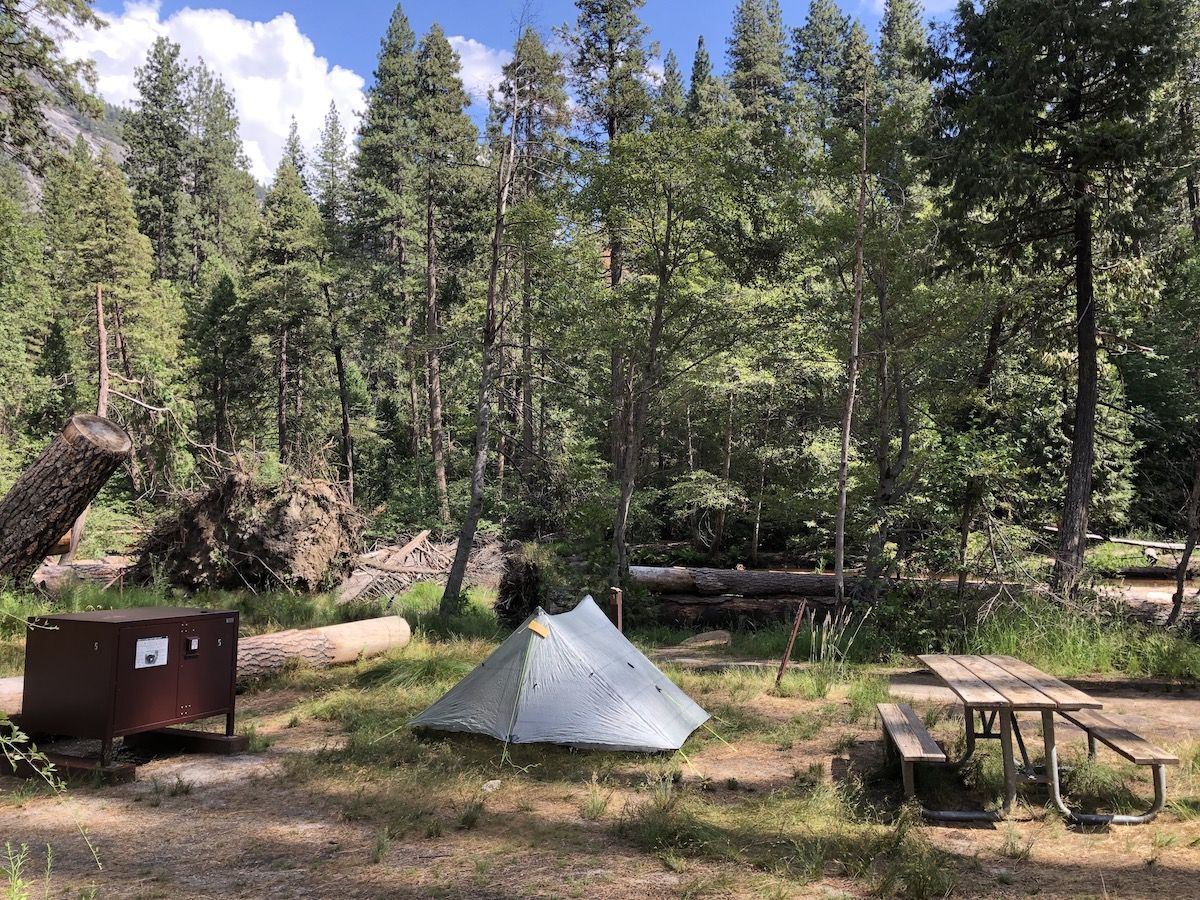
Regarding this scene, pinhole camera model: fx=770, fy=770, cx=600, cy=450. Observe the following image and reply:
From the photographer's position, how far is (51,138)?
13.3m

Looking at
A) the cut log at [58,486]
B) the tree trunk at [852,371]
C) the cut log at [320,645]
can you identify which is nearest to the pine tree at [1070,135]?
the tree trunk at [852,371]

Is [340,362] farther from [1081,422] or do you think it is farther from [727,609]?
[1081,422]

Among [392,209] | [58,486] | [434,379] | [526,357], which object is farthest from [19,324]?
[58,486]

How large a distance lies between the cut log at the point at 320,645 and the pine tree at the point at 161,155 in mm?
35877

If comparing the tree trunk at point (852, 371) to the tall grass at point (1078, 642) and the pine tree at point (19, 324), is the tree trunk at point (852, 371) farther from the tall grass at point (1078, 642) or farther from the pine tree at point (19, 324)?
the pine tree at point (19, 324)

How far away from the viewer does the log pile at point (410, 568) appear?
51.6 ft

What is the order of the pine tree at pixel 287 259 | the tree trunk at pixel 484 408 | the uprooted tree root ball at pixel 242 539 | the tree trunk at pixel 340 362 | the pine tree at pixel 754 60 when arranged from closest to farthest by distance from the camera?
the tree trunk at pixel 484 408 → the uprooted tree root ball at pixel 242 539 → the pine tree at pixel 287 259 → the tree trunk at pixel 340 362 → the pine tree at pixel 754 60

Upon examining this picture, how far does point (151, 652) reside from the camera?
5883 millimetres

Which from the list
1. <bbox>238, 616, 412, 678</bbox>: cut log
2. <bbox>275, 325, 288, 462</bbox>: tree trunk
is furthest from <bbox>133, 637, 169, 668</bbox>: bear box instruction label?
<bbox>275, 325, 288, 462</bbox>: tree trunk

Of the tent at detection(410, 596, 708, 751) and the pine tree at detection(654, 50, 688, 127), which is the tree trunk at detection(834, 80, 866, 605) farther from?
the pine tree at detection(654, 50, 688, 127)

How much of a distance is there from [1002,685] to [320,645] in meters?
7.83

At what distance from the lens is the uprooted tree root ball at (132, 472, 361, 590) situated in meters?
14.3

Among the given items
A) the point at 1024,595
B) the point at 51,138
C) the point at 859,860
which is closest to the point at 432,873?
the point at 859,860

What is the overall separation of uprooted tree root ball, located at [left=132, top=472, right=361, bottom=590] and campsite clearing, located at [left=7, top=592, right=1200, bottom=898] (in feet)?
24.6
